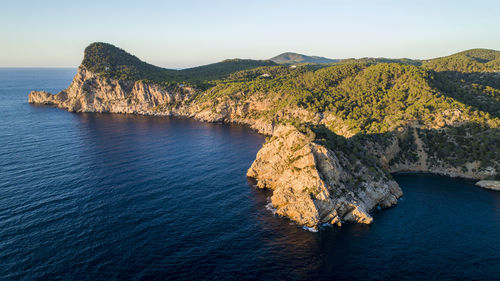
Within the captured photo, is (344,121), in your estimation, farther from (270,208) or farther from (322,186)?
(270,208)

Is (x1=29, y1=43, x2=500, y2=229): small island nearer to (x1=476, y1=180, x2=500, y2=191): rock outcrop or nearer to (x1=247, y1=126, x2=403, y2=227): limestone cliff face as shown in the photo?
(x1=247, y1=126, x2=403, y2=227): limestone cliff face

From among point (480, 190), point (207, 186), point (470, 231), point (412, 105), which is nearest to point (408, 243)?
point (470, 231)

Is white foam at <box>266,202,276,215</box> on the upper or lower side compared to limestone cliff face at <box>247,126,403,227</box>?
lower

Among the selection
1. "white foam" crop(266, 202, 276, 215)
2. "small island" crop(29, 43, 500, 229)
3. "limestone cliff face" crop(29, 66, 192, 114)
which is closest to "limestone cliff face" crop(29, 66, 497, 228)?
"small island" crop(29, 43, 500, 229)

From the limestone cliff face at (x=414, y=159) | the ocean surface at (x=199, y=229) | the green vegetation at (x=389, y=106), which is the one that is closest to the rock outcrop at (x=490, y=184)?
the ocean surface at (x=199, y=229)

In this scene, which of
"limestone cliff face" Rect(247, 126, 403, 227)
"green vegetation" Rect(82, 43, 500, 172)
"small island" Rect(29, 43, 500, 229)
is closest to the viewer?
"limestone cliff face" Rect(247, 126, 403, 227)

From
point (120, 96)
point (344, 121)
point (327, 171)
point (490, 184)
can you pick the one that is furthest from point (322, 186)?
point (120, 96)

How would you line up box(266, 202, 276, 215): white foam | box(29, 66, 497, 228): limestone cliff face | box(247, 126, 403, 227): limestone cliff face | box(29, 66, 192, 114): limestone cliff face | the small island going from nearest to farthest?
box(247, 126, 403, 227): limestone cliff face → box(29, 66, 497, 228): limestone cliff face → box(266, 202, 276, 215): white foam → the small island → box(29, 66, 192, 114): limestone cliff face
